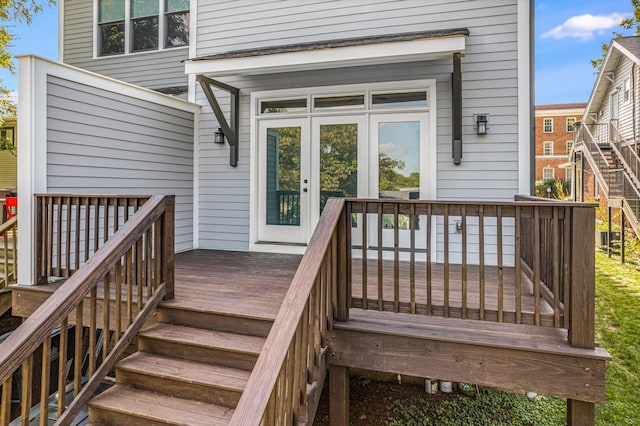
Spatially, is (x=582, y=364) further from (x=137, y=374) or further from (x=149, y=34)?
(x=149, y=34)

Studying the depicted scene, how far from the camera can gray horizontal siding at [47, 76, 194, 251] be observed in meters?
4.05

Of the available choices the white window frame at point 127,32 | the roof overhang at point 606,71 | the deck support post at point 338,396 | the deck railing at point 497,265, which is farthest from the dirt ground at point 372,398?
the roof overhang at point 606,71

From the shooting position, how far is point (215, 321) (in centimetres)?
307

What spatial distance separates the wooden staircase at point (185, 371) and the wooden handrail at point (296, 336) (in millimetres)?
509

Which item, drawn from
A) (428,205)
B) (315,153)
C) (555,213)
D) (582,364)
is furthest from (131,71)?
(582,364)

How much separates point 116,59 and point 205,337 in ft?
23.3

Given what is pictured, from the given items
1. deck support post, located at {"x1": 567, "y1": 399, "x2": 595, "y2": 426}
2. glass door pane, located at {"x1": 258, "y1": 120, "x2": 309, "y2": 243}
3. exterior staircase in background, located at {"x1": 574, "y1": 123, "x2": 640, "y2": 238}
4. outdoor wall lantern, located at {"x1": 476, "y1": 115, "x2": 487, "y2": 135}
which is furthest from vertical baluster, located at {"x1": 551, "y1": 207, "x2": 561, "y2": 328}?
exterior staircase in background, located at {"x1": 574, "y1": 123, "x2": 640, "y2": 238}

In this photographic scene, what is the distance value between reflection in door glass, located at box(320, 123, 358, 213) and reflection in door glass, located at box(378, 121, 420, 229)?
368mm

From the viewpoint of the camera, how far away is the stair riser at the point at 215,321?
9.62 feet

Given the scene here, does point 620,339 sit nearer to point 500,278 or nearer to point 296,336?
point 500,278

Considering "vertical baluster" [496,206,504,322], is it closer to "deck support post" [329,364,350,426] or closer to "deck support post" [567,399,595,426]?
"deck support post" [567,399,595,426]

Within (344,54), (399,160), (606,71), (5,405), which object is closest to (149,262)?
(5,405)

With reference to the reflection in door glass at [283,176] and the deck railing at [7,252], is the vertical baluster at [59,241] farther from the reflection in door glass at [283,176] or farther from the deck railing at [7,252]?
the reflection in door glass at [283,176]

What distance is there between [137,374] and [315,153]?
3757 mm
